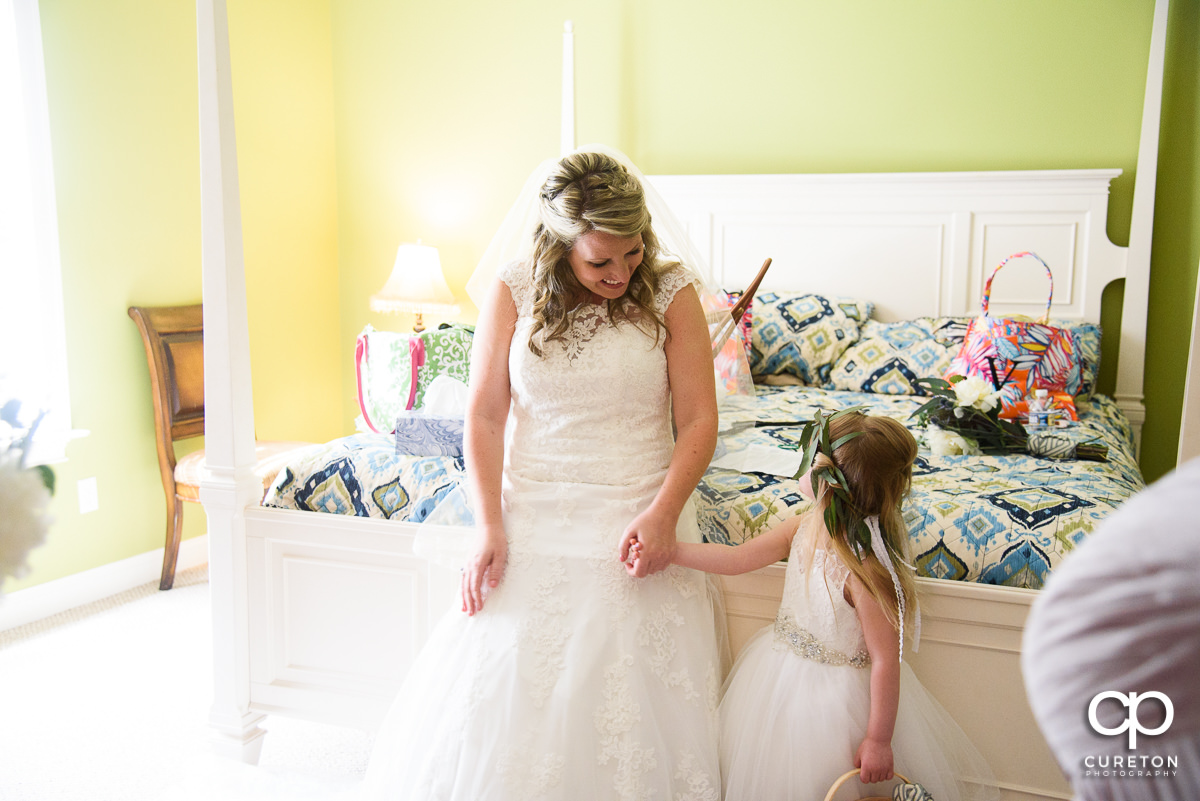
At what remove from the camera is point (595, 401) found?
158 cm

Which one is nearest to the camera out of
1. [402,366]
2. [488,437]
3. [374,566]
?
[488,437]

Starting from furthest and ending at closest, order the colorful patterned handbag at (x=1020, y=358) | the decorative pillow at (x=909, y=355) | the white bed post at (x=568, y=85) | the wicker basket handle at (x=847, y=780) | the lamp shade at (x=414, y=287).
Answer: the lamp shade at (x=414, y=287)
the white bed post at (x=568, y=85)
the decorative pillow at (x=909, y=355)
the colorful patterned handbag at (x=1020, y=358)
the wicker basket handle at (x=847, y=780)

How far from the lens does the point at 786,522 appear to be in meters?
1.50

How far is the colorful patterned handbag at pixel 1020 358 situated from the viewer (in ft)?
8.44

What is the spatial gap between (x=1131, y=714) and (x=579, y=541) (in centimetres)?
120

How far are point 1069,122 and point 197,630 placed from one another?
3.63 m

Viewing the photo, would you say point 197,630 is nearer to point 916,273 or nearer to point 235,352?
point 235,352

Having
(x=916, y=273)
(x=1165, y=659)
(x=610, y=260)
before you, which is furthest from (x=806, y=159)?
(x=1165, y=659)

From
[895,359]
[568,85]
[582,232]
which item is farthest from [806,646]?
[568,85]

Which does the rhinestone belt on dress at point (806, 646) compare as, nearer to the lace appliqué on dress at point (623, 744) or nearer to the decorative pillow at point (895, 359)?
the lace appliqué on dress at point (623, 744)

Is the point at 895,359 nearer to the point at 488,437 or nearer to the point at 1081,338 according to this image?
the point at 1081,338

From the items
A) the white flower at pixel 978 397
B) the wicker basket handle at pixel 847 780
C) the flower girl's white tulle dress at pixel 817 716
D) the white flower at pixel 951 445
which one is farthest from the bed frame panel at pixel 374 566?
the white flower at pixel 978 397

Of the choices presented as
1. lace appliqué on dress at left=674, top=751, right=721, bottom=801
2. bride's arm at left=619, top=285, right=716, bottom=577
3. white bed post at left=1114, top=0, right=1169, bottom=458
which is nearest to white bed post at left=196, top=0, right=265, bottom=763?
bride's arm at left=619, top=285, right=716, bottom=577

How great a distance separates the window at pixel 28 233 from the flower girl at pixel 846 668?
249 centimetres
